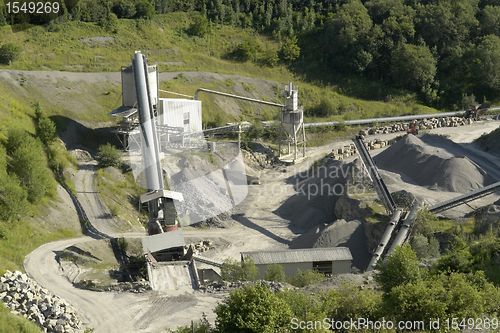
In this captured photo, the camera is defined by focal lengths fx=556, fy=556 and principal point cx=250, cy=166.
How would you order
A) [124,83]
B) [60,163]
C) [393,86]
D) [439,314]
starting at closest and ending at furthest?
[439,314] → [60,163] → [124,83] → [393,86]

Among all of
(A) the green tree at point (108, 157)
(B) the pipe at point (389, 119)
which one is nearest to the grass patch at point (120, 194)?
(A) the green tree at point (108, 157)

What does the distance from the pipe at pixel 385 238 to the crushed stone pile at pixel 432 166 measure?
9216 millimetres

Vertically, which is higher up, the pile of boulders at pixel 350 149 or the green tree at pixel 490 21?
the green tree at pixel 490 21

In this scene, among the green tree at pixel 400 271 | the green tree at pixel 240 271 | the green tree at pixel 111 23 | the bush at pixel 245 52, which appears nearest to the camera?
the green tree at pixel 400 271

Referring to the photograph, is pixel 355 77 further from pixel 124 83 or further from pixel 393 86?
pixel 124 83

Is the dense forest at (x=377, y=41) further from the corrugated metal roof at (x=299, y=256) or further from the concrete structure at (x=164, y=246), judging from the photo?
the corrugated metal roof at (x=299, y=256)

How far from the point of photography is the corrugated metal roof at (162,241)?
36375 millimetres

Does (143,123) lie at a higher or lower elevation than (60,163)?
higher

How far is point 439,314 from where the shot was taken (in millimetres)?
22859

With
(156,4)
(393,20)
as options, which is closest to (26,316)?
(156,4)

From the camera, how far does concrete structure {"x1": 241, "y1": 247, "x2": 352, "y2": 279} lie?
35438mm

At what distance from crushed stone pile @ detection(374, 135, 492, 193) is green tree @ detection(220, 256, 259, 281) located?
2048 cm

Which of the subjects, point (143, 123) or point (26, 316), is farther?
point (143, 123)

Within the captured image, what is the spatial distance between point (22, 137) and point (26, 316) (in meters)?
19.4
